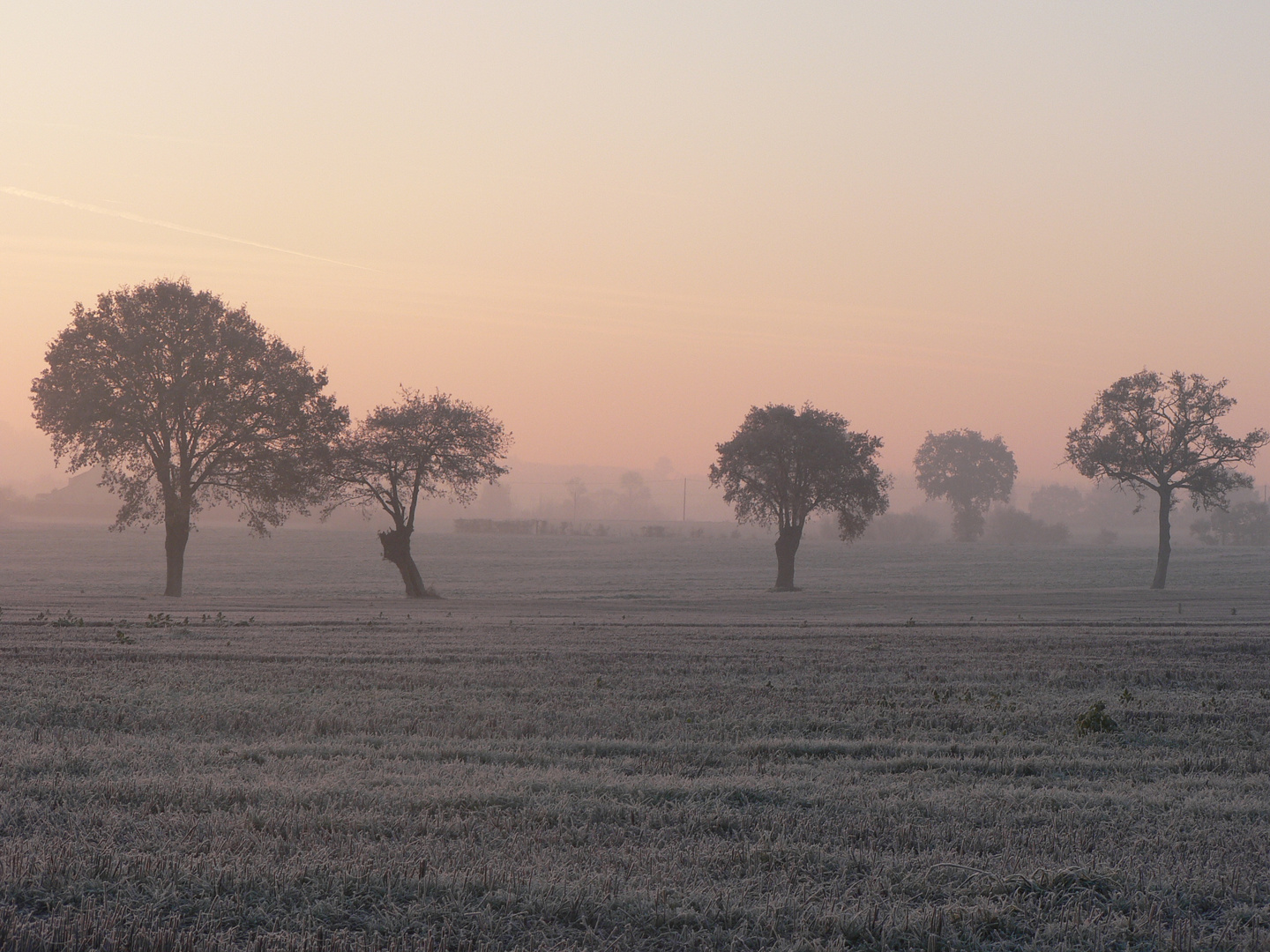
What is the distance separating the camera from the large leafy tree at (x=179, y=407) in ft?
126

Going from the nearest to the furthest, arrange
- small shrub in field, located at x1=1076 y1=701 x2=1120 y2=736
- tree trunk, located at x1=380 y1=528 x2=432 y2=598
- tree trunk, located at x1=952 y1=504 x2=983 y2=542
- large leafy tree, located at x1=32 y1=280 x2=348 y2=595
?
small shrub in field, located at x1=1076 y1=701 x2=1120 y2=736 → large leafy tree, located at x1=32 y1=280 x2=348 y2=595 → tree trunk, located at x1=380 y1=528 x2=432 y2=598 → tree trunk, located at x1=952 y1=504 x2=983 y2=542

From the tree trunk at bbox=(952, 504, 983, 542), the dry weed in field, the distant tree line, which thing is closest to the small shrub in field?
the dry weed in field

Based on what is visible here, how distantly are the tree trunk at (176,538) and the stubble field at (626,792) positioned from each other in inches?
749

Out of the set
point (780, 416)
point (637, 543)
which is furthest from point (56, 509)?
point (780, 416)

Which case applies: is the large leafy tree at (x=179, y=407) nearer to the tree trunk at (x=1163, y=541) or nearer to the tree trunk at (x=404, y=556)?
the tree trunk at (x=404, y=556)

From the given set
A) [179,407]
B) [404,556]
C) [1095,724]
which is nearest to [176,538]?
[179,407]

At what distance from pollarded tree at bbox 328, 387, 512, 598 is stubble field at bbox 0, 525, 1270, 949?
21895mm

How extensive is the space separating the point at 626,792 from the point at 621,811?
521mm

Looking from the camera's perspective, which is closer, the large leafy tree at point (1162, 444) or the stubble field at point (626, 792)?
the stubble field at point (626, 792)

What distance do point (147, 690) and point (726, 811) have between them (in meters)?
8.60

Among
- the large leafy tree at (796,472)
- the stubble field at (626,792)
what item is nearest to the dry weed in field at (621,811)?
the stubble field at (626,792)

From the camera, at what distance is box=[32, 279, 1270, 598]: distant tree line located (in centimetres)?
3862

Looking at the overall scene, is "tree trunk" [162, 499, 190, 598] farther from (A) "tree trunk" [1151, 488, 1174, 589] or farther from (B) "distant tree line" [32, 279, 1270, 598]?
(A) "tree trunk" [1151, 488, 1174, 589]

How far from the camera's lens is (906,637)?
74.3 feet
